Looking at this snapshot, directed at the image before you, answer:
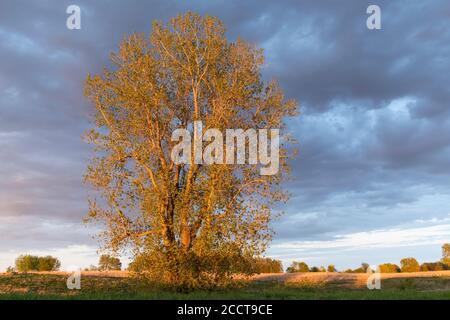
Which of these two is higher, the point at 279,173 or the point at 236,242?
the point at 279,173

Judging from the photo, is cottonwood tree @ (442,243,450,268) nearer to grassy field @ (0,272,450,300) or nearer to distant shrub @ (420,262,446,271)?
distant shrub @ (420,262,446,271)

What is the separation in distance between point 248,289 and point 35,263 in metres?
51.3

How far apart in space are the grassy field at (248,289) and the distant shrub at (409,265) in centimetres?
4616

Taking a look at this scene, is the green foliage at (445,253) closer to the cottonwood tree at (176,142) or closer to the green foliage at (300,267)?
the green foliage at (300,267)

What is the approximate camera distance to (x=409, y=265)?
10681 cm

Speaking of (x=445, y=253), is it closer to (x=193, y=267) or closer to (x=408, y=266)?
(x=408, y=266)

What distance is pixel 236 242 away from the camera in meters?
35.6

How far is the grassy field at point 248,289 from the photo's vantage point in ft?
106

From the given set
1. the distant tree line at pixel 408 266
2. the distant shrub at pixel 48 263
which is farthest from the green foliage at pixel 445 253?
the distant shrub at pixel 48 263
